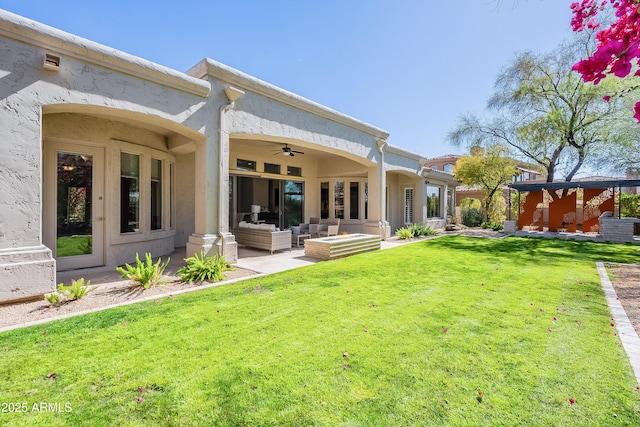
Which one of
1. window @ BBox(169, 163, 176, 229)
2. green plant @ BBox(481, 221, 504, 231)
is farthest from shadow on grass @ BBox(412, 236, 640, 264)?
window @ BBox(169, 163, 176, 229)

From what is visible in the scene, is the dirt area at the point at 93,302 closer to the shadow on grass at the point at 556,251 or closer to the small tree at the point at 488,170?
the shadow on grass at the point at 556,251

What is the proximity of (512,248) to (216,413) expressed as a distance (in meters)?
11.8

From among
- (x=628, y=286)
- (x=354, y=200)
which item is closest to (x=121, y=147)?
(x=354, y=200)

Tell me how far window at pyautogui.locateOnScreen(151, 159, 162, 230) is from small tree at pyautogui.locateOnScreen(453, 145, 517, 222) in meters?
17.9

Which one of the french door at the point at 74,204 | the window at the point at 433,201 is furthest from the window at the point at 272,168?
the window at the point at 433,201

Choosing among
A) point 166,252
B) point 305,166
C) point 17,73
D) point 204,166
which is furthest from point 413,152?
point 17,73

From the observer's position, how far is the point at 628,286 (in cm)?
576

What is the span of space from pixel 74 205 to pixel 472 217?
829 inches

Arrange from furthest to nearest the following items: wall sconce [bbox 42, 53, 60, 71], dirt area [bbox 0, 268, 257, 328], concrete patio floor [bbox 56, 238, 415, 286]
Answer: concrete patio floor [bbox 56, 238, 415, 286], wall sconce [bbox 42, 53, 60, 71], dirt area [bbox 0, 268, 257, 328]

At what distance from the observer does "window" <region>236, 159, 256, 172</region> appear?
1127 centimetres

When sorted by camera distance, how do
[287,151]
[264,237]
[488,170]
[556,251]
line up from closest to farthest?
[264,237]
[556,251]
[287,151]
[488,170]

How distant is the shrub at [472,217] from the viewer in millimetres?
19672

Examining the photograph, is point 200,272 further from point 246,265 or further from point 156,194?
point 156,194

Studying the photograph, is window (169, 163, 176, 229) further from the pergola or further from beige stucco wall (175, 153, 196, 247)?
the pergola
